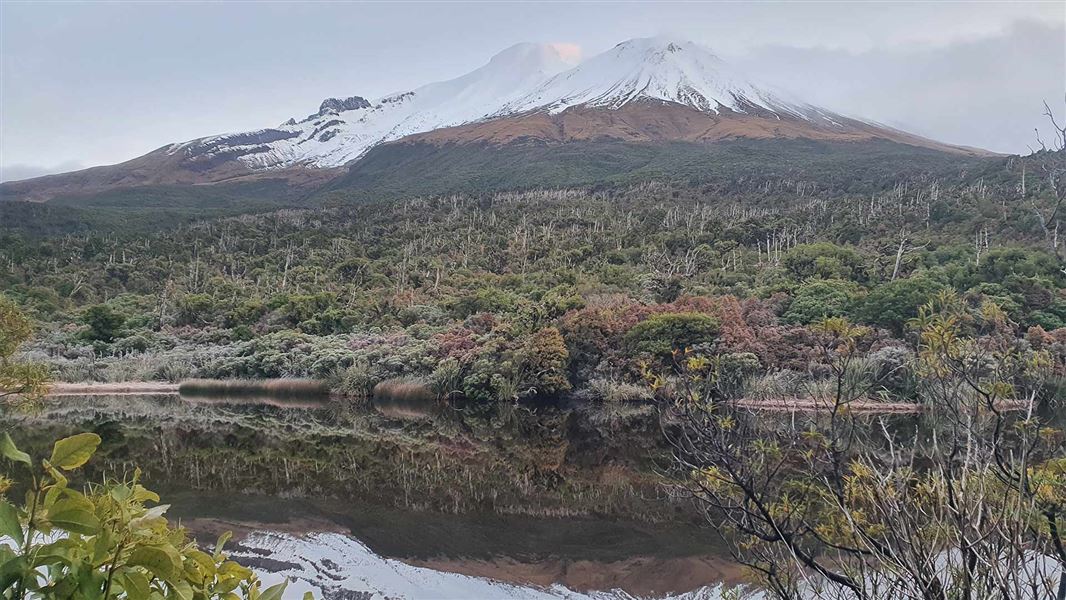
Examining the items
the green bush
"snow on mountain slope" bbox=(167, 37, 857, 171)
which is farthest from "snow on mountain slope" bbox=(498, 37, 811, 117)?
the green bush

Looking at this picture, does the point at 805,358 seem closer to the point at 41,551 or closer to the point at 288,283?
the point at 41,551

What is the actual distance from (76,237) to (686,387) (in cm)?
5662

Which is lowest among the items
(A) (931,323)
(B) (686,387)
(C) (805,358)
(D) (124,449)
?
(C) (805,358)

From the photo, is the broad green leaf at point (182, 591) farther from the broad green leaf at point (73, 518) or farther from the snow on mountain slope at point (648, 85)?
the snow on mountain slope at point (648, 85)

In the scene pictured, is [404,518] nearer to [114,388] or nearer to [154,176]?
[114,388]

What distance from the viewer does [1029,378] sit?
242 centimetres

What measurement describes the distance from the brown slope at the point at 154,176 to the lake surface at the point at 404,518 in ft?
296

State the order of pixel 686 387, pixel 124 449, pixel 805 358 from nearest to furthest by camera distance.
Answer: pixel 686 387
pixel 124 449
pixel 805 358

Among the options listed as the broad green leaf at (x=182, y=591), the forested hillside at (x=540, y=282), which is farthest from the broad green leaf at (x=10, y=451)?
the forested hillside at (x=540, y=282)

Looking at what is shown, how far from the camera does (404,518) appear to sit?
777 centimetres

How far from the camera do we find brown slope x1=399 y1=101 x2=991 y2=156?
78.0m

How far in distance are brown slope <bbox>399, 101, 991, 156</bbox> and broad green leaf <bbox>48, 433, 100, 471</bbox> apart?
257 ft

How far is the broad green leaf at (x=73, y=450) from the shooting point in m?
0.97

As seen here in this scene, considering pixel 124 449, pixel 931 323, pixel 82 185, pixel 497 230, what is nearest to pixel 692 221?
pixel 497 230
